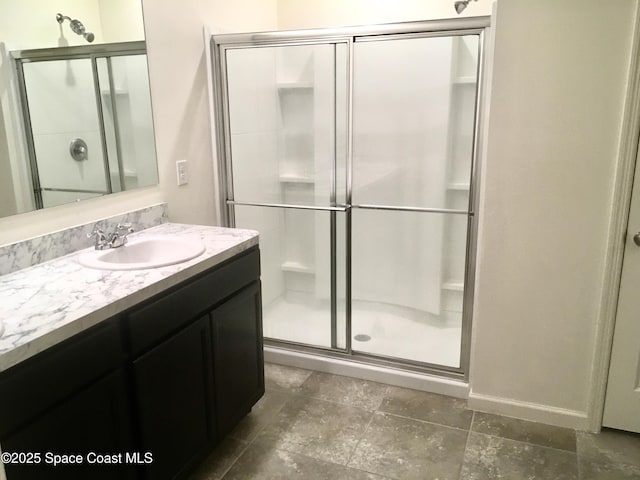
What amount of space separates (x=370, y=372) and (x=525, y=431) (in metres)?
0.78

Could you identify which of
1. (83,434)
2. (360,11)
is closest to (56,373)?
(83,434)

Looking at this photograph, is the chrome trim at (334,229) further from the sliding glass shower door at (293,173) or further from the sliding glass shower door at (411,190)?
the sliding glass shower door at (411,190)

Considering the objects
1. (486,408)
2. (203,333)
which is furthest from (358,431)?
(203,333)

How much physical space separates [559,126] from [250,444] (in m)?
1.82

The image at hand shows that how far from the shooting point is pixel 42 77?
1764 millimetres

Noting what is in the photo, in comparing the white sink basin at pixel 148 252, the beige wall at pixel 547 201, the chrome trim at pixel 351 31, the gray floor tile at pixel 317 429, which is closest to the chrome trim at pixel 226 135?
the chrome trim at pixel 351 31

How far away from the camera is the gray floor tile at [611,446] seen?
2.05m

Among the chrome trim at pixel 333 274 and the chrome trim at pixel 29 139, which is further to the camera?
the chrome trim at pixel 333 274

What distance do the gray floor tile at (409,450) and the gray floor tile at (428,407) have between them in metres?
0.05

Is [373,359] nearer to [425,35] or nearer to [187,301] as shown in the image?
[187,301]

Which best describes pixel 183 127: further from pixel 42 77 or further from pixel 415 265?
pixel 415 265

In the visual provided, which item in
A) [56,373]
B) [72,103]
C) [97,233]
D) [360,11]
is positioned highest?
[360,11]

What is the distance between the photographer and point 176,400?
5.58 ft

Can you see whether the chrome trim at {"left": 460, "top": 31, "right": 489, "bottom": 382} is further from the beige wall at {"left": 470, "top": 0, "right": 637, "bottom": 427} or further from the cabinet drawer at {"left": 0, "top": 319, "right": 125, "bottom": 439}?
the cabinet drawer at {"left": 0, "top": 319, "right": 125, "bottom": 439}
